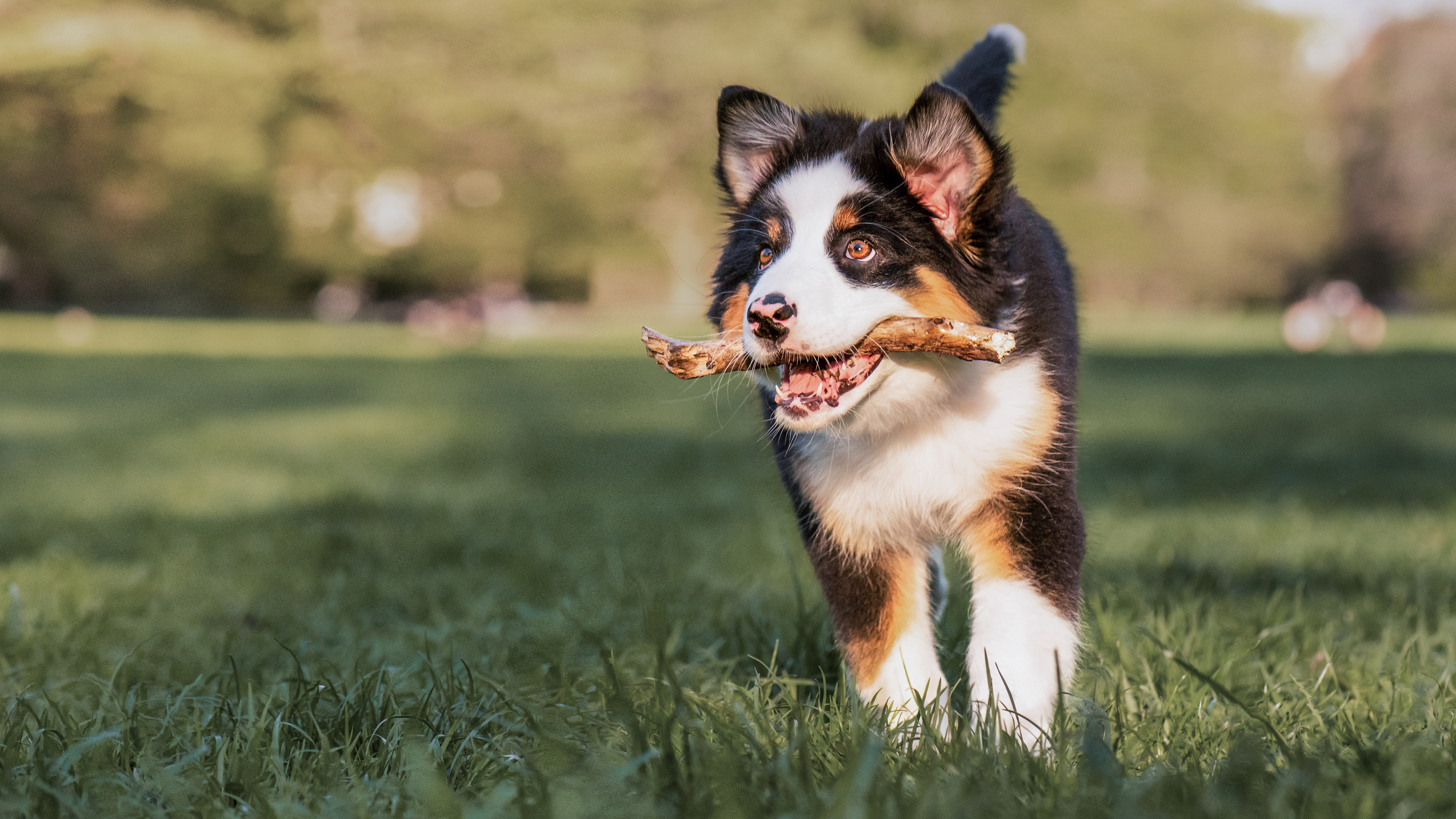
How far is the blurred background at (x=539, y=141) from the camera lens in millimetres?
30281

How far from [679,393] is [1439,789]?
1170cm

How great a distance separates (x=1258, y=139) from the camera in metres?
39.5

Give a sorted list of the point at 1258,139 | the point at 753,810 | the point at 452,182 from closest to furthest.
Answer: the point at 753,810
the point at 452,182
the point at 1258,139

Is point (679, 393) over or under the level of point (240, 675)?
under

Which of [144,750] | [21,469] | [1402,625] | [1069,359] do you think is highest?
[1069,359]

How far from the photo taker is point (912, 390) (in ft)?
8.86

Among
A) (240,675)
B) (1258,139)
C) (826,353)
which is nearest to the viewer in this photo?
(826,353)

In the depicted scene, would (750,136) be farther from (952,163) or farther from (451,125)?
(451,125)

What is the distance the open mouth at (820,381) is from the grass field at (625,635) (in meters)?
0.46

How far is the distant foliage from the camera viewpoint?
3002 cm

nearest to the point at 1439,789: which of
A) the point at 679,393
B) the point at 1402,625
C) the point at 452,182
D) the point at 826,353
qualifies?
the point at 826,353

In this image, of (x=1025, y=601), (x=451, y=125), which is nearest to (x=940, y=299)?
(x=1025, y=601)

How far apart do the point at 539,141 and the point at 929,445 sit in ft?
102

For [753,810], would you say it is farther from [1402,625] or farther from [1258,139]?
[1258,139]
